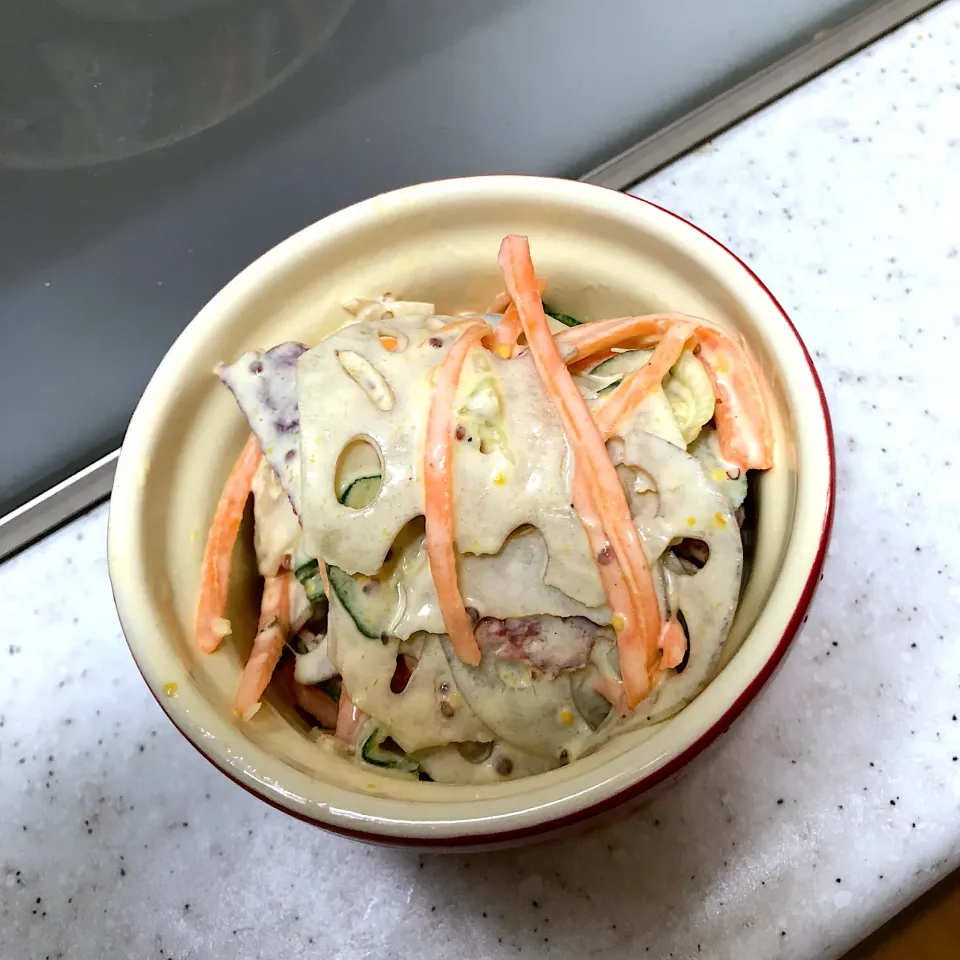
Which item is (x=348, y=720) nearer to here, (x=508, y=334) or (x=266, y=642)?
(x=266, y=642)

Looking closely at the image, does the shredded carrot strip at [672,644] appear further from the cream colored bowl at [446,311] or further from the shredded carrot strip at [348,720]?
the shredded carrot strip at [348,720]

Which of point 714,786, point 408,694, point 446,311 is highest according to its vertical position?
point 446,311

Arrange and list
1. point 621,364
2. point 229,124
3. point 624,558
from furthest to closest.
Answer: point 229,124 → point 621,364 → point 624,558

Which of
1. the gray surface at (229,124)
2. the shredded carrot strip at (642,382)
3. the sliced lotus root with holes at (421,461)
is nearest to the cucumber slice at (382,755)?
the sliced lotus root with holes at (421,461)

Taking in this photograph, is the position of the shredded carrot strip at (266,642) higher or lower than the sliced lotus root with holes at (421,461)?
lower

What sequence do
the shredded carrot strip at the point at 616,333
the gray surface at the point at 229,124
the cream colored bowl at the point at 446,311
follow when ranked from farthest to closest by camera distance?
the gray surface at the point at 229,124, the shredded carrot strip at the point at 616,333, the cream colored bowl at the point at 446,311

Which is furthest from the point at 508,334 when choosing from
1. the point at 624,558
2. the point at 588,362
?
the point at 624,558

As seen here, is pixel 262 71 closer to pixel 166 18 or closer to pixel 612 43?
pixel 166 18
